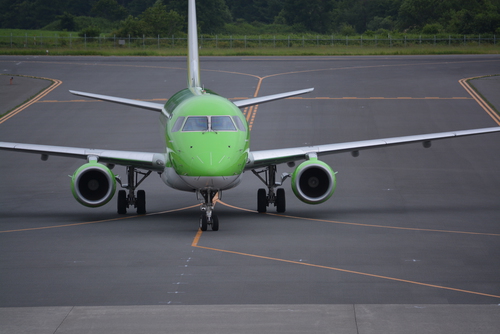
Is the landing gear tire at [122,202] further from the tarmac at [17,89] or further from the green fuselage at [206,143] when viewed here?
the tarmac at [17,89]

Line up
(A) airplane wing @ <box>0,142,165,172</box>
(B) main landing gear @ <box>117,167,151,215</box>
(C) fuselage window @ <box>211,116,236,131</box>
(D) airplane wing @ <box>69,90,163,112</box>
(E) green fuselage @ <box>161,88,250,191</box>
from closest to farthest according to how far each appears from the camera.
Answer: (E) green fuselage @ <box>161,88,250,191</box>
(C) fuselage window @ <box>211,116,236,131</box>
(A) airplane wing @ <box>0,142,165,172</box>
(B) main landing gear @ <box>117,167,151,215</box>
(D) airplane wing @ <box>69,90,163,112</box>

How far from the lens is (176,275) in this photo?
16.2 m

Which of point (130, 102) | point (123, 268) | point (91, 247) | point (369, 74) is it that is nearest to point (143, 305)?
point (123, 268)

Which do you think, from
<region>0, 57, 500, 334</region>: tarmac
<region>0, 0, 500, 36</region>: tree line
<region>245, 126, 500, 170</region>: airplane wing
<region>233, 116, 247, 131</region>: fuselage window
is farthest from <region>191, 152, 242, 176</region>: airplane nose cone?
<region>0, 0, 500, 36</region>: tree line

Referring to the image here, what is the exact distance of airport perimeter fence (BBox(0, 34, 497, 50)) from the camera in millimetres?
98375

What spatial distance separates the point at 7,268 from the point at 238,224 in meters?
7.47

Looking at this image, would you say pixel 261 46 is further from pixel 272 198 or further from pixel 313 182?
pixel 313 182

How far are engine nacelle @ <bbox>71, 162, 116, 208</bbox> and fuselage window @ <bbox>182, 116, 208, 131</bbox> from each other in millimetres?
2768

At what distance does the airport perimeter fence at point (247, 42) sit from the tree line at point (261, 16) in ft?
14.1

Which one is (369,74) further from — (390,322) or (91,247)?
(390,322)

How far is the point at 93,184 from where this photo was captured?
22781 mm

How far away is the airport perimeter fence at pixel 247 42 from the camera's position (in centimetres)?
9838

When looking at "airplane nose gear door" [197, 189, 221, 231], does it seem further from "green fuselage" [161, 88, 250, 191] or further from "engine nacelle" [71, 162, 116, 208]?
"engine nacelle" [71, 162, 116, 208]

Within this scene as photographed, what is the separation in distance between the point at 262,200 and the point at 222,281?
9124mm
